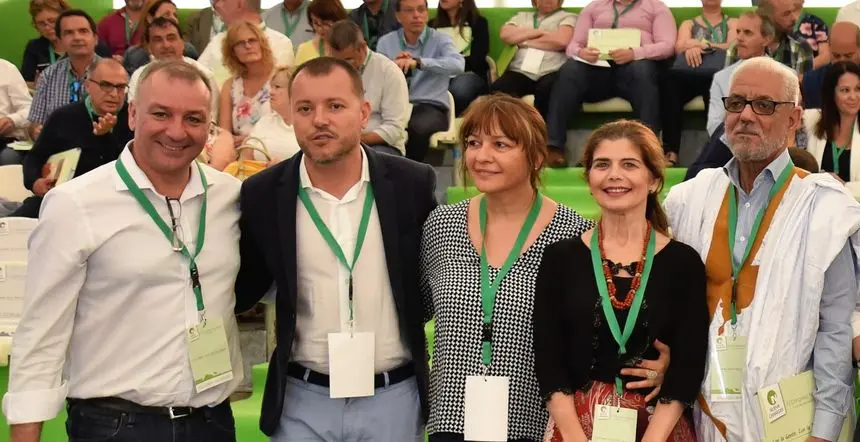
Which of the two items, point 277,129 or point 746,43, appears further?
point 746,43

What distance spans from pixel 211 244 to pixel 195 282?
0.11 m

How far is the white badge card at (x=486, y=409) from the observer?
2.78 metres

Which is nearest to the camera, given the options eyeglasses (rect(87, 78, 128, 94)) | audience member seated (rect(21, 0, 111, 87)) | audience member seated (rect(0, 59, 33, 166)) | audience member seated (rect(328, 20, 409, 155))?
eyeglasses (rect(87, 78, 128, 94))

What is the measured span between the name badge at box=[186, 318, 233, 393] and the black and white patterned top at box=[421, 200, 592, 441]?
0.51 metres

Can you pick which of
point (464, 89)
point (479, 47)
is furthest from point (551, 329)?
point (479, 47)

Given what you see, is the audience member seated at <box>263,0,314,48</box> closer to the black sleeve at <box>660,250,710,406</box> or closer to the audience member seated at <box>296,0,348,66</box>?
the audience member seated at <box>296,0,348,66</box>

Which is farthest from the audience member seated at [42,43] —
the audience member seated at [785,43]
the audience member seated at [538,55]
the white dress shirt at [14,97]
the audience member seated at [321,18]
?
the audience member seated at [785,43]

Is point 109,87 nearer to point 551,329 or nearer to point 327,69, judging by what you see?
point 327,69

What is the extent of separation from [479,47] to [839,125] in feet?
8.07

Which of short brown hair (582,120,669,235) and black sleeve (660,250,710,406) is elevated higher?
short brown hair (582,120,669,235)

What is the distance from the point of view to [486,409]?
279cm

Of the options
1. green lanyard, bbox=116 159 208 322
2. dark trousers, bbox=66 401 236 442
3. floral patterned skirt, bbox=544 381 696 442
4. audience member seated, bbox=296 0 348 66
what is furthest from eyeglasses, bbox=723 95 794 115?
audience member seated, bbox=296 0 348 66

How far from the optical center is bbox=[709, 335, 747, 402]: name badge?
2.80 m

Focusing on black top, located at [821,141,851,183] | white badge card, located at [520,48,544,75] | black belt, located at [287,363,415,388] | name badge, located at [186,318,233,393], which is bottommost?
black belt, located at [287,363,415,388]
